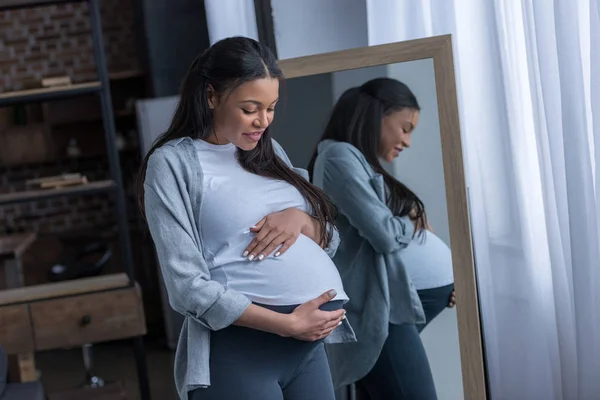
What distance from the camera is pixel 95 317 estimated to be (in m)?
3.62

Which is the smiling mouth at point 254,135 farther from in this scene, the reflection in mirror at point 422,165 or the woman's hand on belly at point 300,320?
the reflection in mirror at point 422,165

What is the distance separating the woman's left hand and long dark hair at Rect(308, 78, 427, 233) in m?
0.69

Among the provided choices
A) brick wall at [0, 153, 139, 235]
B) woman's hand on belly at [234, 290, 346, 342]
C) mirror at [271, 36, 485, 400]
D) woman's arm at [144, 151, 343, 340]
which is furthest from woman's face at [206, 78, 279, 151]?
brick wall at [0, 153, 139, 235]

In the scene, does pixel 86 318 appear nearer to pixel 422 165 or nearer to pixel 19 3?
pixel 19 3

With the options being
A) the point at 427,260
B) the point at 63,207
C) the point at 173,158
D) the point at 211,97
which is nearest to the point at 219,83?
the point at 211,97

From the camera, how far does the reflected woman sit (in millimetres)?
2555

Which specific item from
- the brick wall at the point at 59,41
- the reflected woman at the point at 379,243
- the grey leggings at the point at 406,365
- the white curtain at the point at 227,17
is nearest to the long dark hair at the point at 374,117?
the reflected woman at the point at 379,243

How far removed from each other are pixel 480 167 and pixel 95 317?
173cm

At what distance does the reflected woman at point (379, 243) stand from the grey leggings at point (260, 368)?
0.70 m

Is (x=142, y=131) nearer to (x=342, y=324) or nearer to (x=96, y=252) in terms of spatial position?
(x=96, y=252)

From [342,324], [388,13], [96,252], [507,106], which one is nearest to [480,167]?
[507,106]

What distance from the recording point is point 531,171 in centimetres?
302

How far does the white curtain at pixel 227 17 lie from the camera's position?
293 cm

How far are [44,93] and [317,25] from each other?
4.40ft
